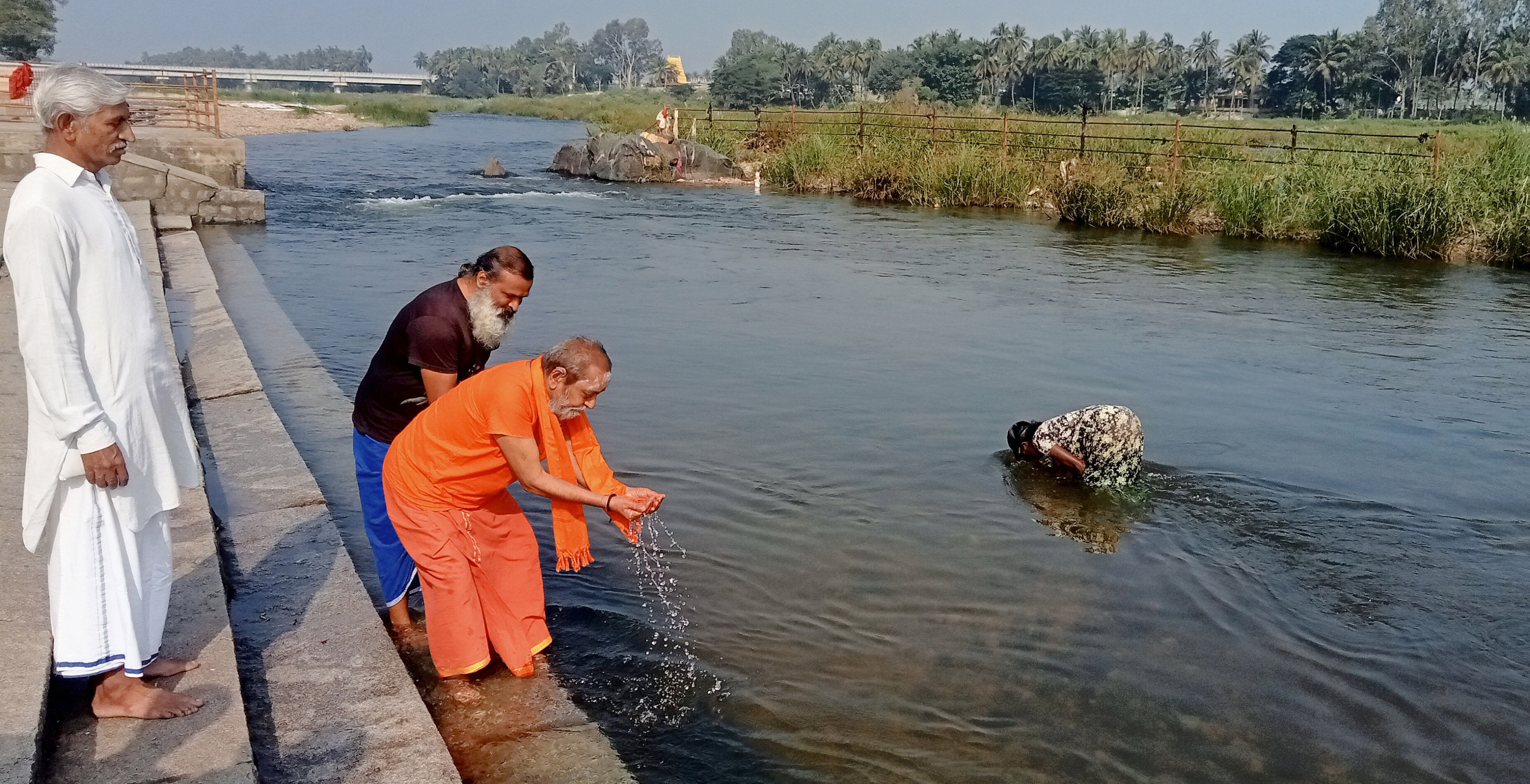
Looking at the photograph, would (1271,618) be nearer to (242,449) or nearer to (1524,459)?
(1524,459)

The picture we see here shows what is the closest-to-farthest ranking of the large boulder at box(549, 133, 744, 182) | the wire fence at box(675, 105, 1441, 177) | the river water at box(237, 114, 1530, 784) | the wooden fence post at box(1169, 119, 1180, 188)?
the river water at box(237, 114, 1530, 784)
the wire fence at box(675, 105, 1441, 177)
the wooden fence post at box(1169, 119, 1180, 188)
the large boulder at box(549, 133, 744, 182)

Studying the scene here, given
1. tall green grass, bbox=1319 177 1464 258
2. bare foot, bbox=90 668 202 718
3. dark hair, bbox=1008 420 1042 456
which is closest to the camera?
bare foot, bbox=90 668 202 718

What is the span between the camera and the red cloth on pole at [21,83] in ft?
12.3

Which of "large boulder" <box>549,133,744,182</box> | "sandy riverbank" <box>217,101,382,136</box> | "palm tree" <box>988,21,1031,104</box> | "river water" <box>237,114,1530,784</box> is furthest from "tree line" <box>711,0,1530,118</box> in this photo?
"river water" <box>237,114,1530,784</box>

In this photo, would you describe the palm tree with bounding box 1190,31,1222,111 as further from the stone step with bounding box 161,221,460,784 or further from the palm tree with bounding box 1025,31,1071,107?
the stone step with bounding box 161,221,460,784

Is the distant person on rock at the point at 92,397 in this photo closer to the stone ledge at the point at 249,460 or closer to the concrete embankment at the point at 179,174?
the stone ledge at the point at 249,460

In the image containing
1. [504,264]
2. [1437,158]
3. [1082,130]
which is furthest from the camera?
[1082,130]

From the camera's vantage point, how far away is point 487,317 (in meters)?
4.23

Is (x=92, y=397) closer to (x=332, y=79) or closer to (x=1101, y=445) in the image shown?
(x=1101, y=445)

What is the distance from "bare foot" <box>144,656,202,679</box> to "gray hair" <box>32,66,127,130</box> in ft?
5.14

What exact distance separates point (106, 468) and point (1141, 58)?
362 ft

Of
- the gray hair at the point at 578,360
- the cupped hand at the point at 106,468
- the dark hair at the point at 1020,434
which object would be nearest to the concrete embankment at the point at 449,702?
the gray hair at the point at 578,360

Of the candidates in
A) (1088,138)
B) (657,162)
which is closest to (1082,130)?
(1088,138)

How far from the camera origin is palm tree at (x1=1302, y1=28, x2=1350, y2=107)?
294 ft
